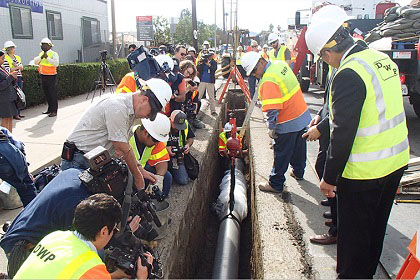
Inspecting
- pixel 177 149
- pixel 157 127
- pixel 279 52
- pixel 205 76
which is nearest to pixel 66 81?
pixel 205 76

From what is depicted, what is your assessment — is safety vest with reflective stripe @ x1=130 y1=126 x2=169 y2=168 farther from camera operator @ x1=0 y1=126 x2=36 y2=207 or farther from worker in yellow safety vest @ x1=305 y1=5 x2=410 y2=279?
worker in yellow safety vest @ x1=305 y1=5 x2=410 y2=279

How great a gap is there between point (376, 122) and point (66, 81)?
10.5m

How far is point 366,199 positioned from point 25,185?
298cm

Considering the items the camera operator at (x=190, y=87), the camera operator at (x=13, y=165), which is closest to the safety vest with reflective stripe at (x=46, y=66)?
the camera operator at (x=190, y=87)

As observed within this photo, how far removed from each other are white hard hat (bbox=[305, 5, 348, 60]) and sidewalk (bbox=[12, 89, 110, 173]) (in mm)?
3818

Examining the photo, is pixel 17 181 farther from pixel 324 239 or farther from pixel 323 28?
pixel 323 28

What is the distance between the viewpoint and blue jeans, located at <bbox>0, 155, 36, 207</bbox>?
3309mm

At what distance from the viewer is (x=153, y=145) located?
152 inches

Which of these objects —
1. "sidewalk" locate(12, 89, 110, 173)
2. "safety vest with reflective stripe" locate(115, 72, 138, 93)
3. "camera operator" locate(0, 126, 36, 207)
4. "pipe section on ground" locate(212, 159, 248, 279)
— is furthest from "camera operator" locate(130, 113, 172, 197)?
"sidewalk" locate(12, 89, 110, 173)

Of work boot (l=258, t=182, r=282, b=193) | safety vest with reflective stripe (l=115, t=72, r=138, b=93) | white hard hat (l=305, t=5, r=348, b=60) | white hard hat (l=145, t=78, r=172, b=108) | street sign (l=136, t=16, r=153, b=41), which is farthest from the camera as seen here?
street sign (l=136, t=16, r=153, b=41)

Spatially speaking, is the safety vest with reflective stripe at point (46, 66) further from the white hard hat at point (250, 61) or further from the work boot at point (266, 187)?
the work boot at point (266, 187)

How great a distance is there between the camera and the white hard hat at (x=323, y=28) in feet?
7.90

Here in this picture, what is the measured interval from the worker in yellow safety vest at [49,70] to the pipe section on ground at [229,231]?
4416mm

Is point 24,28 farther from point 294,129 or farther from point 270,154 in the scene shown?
point 294,129
